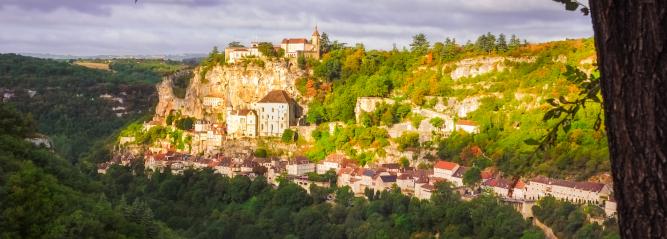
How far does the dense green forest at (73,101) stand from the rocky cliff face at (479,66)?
18.1 metres

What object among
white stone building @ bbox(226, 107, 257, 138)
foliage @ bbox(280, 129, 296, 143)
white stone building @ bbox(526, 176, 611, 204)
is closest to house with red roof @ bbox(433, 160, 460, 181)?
white stone building @ bbox(526, 176, 611, 204)

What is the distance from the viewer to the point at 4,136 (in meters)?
12.7

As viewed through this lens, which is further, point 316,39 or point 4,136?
point 316,39

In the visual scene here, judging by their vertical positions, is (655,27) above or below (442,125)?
above

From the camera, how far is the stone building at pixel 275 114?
33406 mm

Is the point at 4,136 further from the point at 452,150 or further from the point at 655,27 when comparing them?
the point at 452,150

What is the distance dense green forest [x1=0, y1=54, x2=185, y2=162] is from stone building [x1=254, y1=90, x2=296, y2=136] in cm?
913

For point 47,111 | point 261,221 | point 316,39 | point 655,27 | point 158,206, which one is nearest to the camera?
point 655,27

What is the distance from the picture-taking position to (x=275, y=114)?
33.4m

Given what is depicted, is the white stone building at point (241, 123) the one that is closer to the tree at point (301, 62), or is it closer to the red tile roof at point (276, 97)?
the red tile roof at point (276, 97)

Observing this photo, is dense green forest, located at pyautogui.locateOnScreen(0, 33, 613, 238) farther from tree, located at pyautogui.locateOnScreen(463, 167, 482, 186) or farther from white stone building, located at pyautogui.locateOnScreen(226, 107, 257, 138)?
white stone building, located at pyautogui.locateOnScreen(226, 107, 257, 138)

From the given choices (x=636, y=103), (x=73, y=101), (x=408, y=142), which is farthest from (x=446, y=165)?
(x=73, y=101)

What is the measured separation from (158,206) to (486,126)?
11.3m

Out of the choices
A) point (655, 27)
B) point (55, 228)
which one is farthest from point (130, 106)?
point (655, 27)
